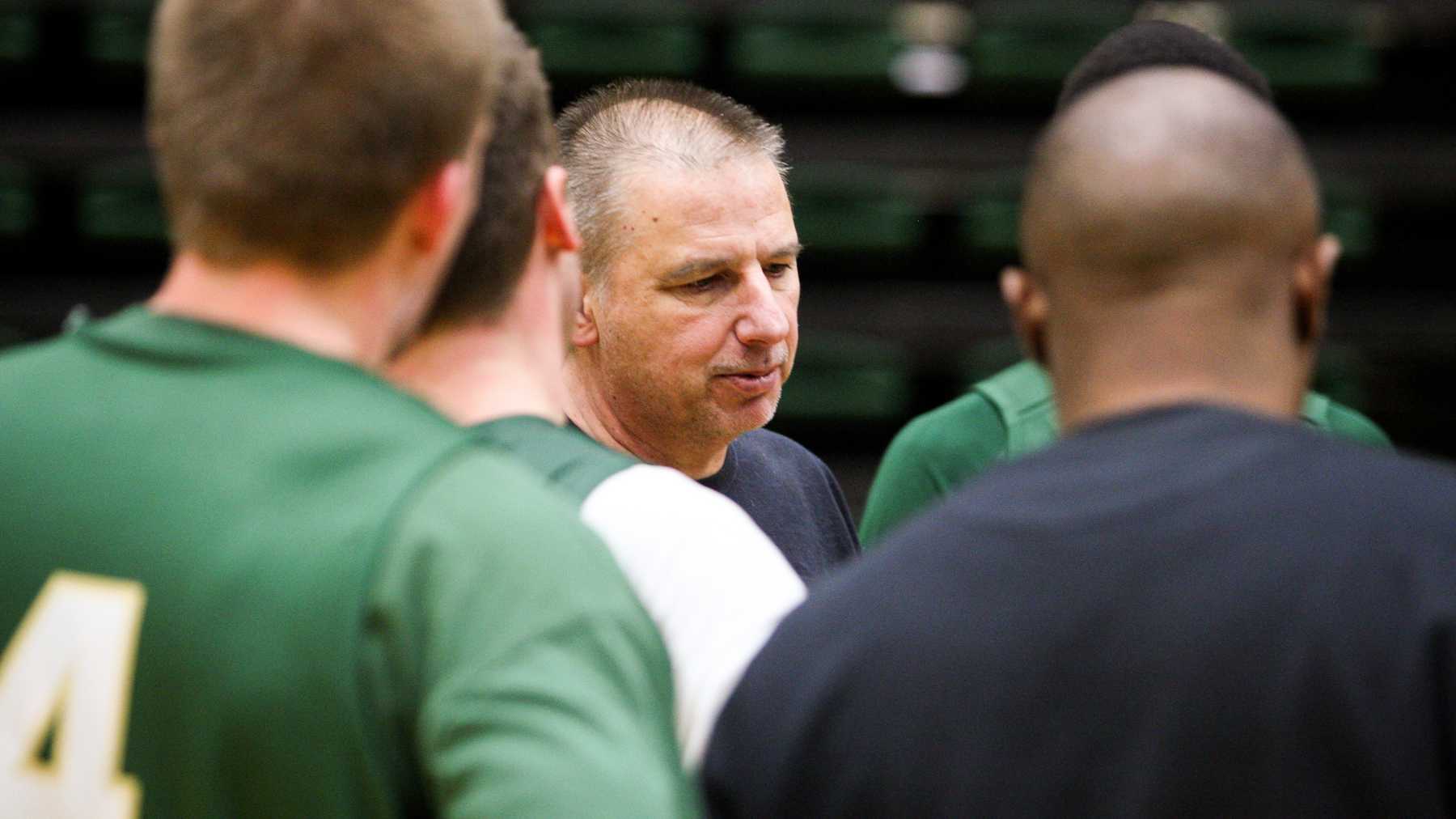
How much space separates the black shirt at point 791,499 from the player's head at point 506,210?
130cm

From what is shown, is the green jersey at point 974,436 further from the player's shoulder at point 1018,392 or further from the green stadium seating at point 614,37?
the green stadium seating at point 614,37

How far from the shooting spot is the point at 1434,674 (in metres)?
1.08

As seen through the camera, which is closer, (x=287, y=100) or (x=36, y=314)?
(x=287, y=100)

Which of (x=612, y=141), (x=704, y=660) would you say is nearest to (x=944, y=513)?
(x=704, y=660)

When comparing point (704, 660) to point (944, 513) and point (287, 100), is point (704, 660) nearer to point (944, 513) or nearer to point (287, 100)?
point (944, 513)

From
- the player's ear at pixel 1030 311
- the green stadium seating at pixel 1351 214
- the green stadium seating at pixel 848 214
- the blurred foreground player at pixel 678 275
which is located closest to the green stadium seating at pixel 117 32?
the green stadium seating at pixel 848 214

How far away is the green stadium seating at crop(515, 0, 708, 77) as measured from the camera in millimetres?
6691

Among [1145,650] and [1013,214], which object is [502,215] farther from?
[1013,214]

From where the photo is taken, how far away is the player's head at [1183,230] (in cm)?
122

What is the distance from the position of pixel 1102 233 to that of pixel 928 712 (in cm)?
39

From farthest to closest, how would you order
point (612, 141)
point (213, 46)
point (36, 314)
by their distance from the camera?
point (36, 314)
point (612, 141)
point (213, 46)

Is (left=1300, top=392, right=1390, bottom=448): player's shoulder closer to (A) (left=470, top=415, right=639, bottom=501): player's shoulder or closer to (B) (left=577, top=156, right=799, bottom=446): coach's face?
(B) (left=577, top=156, right=799, bottom=446): coach's face

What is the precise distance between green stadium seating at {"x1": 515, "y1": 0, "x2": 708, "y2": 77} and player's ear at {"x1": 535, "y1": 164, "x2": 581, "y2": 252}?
5.41 meters

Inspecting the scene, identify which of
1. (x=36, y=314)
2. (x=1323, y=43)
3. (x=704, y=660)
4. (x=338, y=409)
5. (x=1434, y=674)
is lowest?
(x=36, y=314)
